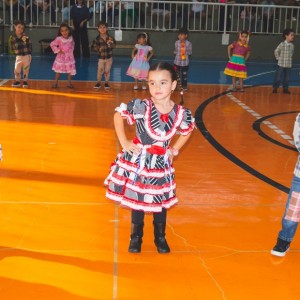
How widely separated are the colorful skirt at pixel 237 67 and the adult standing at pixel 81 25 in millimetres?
6433

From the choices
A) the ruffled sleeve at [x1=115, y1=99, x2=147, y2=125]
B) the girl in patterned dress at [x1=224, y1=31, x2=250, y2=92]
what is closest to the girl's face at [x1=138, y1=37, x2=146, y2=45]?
the girl in patterned dress at [x1=224, y1=31, x2=250, y2=92]

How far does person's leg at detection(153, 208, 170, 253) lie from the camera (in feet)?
15.9

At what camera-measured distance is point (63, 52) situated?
43.4ft

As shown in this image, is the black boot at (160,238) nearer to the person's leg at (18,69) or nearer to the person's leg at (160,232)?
the person's leg at (160,232)

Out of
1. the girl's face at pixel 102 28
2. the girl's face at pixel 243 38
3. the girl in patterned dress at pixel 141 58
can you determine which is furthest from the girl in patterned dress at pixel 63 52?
the girl's face at pixel 243 38

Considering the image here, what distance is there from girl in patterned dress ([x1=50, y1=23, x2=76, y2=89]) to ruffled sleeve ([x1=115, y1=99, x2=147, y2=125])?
29.0ft

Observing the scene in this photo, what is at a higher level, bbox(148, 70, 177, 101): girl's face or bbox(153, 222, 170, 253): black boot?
bbox(148, 70, 177, 101): girl's face

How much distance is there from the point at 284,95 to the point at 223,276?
9270mm

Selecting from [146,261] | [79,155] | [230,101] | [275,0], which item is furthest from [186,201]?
[275,0]

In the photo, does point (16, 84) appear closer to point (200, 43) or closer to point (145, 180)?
point (145, 180)

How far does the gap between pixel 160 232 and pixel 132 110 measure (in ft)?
3.30

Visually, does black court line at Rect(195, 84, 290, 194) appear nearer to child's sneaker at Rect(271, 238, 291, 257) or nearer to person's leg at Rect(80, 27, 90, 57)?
child's sneaker at Rect(271, 238, 291, 257)

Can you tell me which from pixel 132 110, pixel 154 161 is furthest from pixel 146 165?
pixel 132 110

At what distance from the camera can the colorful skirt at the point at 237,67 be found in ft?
44.0
